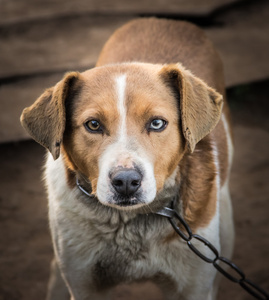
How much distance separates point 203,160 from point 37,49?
3.33 m

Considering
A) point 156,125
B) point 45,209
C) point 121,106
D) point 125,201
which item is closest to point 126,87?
point 121,106

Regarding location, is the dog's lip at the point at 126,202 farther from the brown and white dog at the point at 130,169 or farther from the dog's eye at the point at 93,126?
the dog's eye at the point at 93,126

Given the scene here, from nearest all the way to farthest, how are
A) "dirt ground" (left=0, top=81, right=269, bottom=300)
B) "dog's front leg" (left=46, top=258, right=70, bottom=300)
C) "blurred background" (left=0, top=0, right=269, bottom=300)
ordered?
"dog's front leg" (left=46, top=258, right=70, bottom=300)
"dirt ground" (left=0, top=81, right=269, bottom=300)
"blurred background" (left=0, top=0, right=269, bottom=300)

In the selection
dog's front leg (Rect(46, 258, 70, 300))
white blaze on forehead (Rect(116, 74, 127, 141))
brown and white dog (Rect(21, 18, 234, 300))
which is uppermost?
white blaze on forehead (Rect(116, 74, 127, 141))

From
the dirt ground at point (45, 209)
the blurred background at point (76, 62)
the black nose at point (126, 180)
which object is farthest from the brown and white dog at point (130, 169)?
the blurred background at point (76, 62)

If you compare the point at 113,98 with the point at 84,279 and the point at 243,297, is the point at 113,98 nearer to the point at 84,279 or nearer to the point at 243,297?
the point at 84,279

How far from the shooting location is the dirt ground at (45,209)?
178 inches

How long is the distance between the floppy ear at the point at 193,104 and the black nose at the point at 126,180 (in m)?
0.43

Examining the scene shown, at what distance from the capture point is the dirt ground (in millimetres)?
4527

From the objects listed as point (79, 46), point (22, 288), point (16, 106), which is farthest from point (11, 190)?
point (79, 46)

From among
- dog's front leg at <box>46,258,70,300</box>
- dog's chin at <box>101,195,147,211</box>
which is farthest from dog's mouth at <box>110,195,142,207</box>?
dog's front leg at <box>46,258,70,300</box>

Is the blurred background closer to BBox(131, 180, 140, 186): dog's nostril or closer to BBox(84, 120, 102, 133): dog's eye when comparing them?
BBox(84, 120, 102, 133): dog's eye

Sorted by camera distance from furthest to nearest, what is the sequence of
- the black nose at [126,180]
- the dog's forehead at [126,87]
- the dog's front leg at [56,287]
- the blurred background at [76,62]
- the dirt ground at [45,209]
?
the blurred background at [76,62] → the dirt ground at [45,209] → the dog's front leg at [56,287] → the dog's forehead at [126,87] → the black nose at [126,180]

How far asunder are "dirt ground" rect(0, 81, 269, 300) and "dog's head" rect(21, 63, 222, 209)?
6.25 feet
